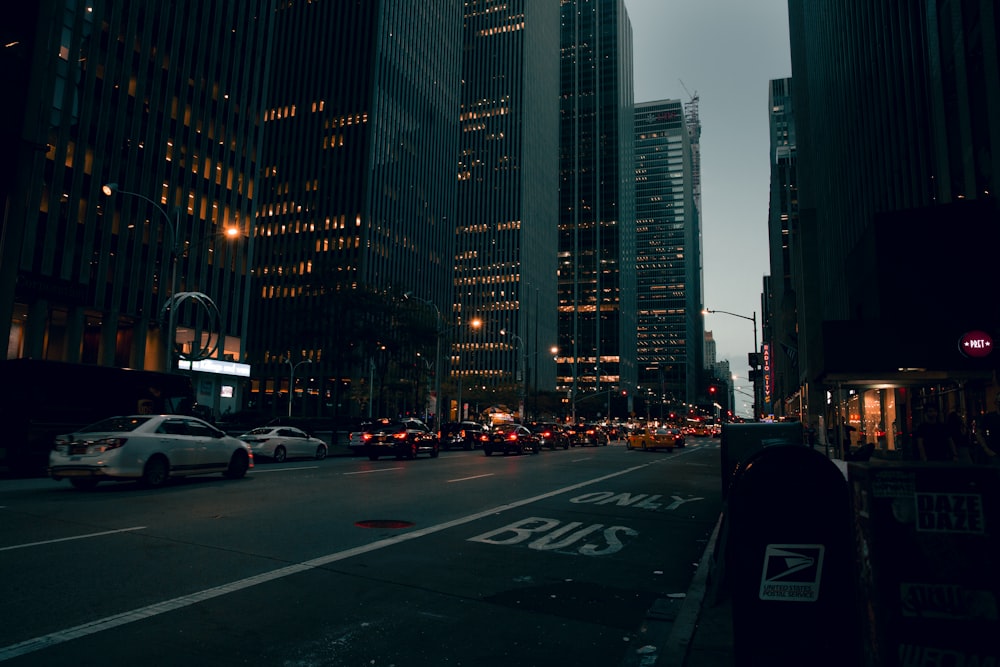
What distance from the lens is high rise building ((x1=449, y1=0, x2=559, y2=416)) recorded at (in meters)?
153

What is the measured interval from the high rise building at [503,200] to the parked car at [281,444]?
382ft

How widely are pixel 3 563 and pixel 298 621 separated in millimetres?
3917

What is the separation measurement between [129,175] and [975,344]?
56.9 metres

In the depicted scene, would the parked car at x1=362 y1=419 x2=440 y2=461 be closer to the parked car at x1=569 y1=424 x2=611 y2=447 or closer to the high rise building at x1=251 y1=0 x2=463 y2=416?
the parked car at x1=569 y1=424 x2=611 y2=447

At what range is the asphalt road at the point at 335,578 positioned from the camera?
4.65 meters

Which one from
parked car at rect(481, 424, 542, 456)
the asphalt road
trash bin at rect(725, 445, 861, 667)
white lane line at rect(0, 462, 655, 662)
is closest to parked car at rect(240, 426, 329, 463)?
parked car at rect(481, 424, 542, 456)

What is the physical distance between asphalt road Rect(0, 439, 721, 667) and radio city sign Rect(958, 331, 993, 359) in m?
7.16

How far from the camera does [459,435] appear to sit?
43031 millimetres

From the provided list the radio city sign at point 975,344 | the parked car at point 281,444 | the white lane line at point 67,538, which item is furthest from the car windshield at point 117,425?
the radio city sign at point 975,344

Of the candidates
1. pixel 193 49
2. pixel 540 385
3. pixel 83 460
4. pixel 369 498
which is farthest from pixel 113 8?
pixel 540 385

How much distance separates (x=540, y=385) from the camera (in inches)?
5984

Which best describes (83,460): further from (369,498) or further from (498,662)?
(498,662)

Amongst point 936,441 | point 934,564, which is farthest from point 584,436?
point 934,564

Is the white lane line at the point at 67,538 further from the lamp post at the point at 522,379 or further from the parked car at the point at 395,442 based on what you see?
the lamp post at the point at 522,379
